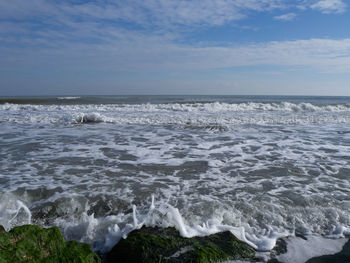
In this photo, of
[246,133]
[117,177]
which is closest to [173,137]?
[246,133]

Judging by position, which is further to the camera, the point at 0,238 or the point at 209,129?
the point at 209,129

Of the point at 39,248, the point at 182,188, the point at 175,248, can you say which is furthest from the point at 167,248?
the point at 182,188

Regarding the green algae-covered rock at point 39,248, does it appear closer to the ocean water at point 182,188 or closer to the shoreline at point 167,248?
the shoreline at point 167,248

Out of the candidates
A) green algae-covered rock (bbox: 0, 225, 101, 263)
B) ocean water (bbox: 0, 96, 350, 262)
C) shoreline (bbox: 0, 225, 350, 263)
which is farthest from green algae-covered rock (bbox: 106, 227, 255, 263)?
green algae-covered rock (bbox: 0, 225, 101, 263)

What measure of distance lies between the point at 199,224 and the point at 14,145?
5.66 metres

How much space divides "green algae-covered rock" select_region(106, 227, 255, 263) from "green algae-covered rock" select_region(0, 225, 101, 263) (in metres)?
0.27

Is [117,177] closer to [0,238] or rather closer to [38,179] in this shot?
[38,179]

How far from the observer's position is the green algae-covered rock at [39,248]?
178 centimetres

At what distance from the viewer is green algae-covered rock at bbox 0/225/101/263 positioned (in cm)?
178

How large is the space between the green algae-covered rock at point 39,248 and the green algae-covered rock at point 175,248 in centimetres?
27

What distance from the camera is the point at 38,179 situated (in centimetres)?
413

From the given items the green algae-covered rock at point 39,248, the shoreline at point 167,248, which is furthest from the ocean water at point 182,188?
the green algae-covered rock at point 39,248

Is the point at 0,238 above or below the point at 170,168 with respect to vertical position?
above

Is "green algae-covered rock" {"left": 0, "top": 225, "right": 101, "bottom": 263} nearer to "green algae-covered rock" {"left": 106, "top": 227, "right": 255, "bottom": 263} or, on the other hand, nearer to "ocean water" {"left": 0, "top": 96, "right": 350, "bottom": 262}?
"green algae-covered rock" {"left": 106, "top": 227, "right": 255, "bottom": 263}
